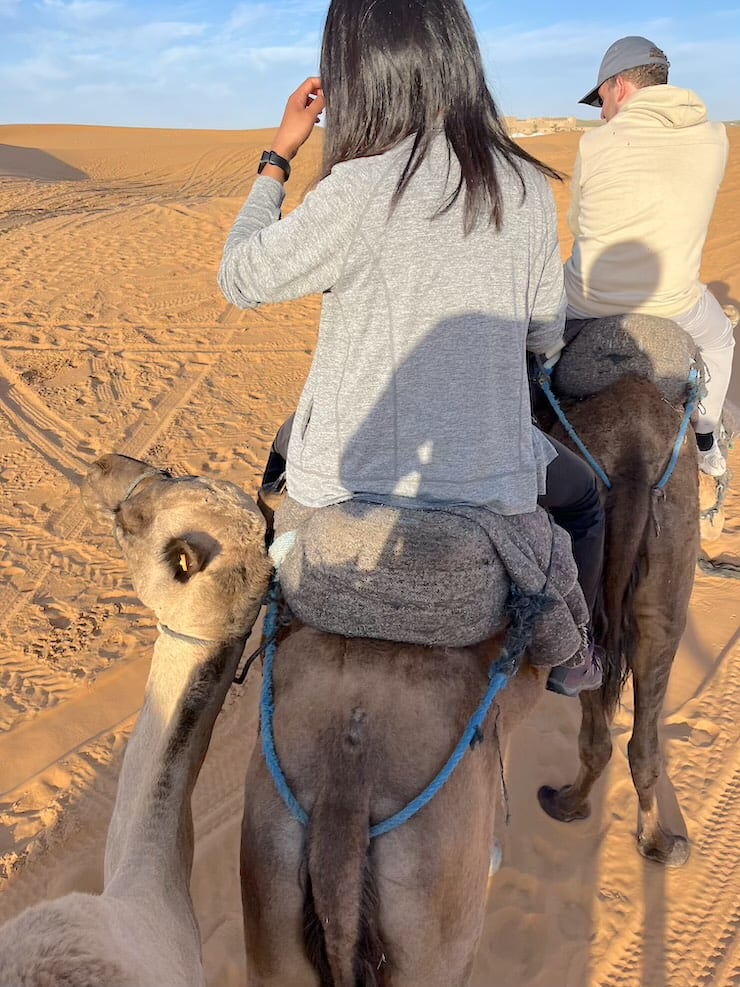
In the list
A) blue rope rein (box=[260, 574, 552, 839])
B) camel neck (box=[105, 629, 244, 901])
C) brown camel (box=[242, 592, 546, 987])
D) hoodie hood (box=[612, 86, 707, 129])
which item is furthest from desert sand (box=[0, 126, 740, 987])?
hoodie hood (box=[612, 86, 707, 129])

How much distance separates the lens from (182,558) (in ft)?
5.94

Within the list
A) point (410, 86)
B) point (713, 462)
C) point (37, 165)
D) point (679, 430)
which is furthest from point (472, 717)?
point (37, 165)

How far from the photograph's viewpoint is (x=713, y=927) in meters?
3.33

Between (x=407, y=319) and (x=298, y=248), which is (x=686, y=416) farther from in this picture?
(x=298, y=248)

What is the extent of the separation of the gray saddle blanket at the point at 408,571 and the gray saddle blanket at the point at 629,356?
147 centimetres

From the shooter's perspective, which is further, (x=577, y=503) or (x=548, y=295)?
(x=577, y=503)

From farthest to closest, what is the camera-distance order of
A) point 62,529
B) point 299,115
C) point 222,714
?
point 62,529 < point 222,714 < point 299,115

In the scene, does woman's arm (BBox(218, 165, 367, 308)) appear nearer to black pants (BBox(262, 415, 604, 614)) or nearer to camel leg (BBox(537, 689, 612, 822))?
black pants (BBox(262, 415, 604, 614))

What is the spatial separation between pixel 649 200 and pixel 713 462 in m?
1.37

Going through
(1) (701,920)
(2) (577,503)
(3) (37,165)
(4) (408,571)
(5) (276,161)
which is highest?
(3) (37,165)

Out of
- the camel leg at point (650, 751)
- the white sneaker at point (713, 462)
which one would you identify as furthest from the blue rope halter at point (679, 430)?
the camel leg at point (650, 751)

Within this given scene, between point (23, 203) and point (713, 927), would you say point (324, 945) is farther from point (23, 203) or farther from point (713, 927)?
point (23, 203)

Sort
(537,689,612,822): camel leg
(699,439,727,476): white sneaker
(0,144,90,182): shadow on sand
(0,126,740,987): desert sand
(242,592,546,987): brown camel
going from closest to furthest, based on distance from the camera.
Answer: (242,592,546,987): brown camel
(0,126,740,987): desert sand
(537,689,612,822): camel leg
(699,439,727,476): white sneaker
(0,144,90,182): shadow on sand

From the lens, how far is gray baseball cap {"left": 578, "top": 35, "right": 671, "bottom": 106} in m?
3.32
